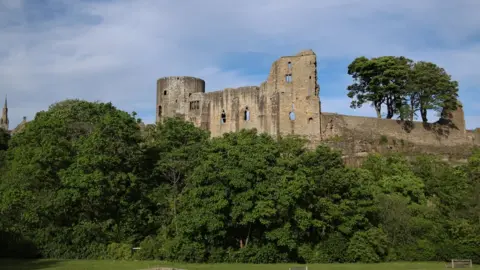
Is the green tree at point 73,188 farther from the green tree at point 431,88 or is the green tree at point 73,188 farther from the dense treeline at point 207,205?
the green tree at point 431,88

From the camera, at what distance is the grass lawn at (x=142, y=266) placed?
87.8ft

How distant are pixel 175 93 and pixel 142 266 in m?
34.1

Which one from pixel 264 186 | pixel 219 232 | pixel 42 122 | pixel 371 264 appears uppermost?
pixel 42 122

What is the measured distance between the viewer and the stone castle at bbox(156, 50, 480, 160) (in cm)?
4994

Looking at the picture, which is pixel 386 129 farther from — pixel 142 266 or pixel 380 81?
pixel 142 266

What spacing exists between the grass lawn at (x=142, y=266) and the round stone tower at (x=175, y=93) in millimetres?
30588

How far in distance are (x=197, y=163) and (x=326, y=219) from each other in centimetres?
841

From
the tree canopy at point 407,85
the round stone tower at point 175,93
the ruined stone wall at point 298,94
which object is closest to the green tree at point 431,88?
the tree canopy at point 407,85

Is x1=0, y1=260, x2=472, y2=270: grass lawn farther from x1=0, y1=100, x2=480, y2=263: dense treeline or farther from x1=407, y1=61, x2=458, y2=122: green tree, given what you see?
x1=407, y1=61, x2=458, y2=122: green tree

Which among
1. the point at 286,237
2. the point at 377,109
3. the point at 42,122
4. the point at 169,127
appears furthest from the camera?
the point at 377,109

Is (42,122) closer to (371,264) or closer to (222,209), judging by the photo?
(222,209)

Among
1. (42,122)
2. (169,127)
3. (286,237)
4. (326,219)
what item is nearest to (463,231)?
(326,219)

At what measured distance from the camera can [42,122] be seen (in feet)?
113

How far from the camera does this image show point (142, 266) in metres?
27.5
